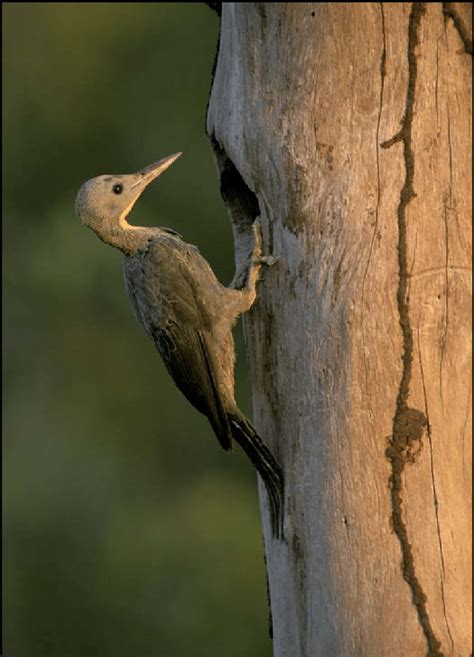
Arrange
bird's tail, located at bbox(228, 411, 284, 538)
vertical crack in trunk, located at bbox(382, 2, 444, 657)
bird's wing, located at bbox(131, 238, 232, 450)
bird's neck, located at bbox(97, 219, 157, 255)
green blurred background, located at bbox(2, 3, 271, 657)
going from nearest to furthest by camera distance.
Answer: vertical crack in trunk, located at bbox(382, 2, 444, 657) < bird's tail, located at bbox(228, 411, 284, 538) < bird's wing, located at bbox(131, 238, 232, 450) < bird's neck, located at bbox(97, 219, 157, 255) < green blurred background, located at bbox(2, 3, 271, 657)

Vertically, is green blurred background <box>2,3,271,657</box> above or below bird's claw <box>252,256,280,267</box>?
below

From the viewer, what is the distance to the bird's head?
507 centimetres

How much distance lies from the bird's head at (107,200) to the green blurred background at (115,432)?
5906mm

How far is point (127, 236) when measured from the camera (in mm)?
5086

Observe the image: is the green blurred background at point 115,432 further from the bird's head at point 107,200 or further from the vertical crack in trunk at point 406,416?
the vertical crack in trunk at point 406,416

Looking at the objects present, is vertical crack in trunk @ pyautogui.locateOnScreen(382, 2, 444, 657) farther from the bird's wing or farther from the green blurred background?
the green blurred background

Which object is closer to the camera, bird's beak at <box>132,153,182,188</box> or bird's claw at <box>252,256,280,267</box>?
bird's claw at <box>252,256,280,267</box>

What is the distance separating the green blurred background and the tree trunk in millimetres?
6546

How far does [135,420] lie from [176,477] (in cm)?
57

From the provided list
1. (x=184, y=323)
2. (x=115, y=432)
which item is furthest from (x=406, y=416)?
(x=115, y=432)

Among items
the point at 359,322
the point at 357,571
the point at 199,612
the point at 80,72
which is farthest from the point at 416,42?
the point at 80,72

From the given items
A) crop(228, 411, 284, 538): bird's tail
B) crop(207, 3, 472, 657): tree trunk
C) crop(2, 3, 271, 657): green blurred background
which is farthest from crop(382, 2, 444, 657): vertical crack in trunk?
crop(2, 3, 271, 657): green blurred background

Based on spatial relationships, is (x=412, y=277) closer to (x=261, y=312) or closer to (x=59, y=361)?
(x=261, y=312)

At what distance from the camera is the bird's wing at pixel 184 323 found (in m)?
4.73
